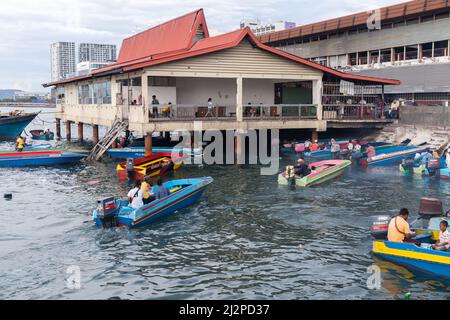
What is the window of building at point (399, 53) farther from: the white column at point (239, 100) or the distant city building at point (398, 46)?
the white column at point (239, 100)

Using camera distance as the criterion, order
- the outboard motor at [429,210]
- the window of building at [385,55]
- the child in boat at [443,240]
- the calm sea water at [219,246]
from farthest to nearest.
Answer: the window of building at [385,55], the outboard motor at [429,210], the child in boat at [443,240], the calm sea water at [219,246]

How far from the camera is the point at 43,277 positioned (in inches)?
475

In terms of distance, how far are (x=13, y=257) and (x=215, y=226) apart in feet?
21.4

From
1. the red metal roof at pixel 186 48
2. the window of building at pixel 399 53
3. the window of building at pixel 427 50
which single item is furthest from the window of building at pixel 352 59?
the red metal roof at pixel 186 48

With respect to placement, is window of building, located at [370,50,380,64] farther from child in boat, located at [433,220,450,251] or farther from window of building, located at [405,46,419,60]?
child in boat, located at [433,220,450,251]

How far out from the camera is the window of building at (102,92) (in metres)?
32.9

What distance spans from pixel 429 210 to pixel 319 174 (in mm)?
8878

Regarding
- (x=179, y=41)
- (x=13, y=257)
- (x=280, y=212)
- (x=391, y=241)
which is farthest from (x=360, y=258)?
(x=179, y=41)

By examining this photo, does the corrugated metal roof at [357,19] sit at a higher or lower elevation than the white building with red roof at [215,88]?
higher

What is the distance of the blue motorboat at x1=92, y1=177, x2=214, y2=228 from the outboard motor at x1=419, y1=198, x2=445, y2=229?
857cm

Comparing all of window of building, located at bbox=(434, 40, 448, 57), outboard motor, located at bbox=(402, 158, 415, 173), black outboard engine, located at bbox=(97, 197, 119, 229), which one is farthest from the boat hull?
window of building, located at bbox=(434, 40, 448, 57)

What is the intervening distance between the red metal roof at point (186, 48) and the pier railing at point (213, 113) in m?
2.65

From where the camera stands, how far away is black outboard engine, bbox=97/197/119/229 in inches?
606
